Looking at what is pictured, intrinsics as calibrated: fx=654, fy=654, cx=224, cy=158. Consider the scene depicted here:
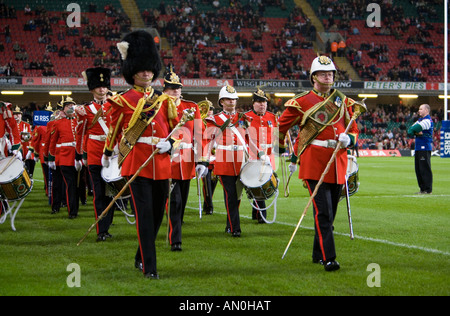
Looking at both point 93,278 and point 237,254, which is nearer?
point 93,278

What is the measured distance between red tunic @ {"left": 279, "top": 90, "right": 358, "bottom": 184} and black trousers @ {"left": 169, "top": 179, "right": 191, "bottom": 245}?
6.31 feet

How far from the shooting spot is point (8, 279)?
634 centimetres

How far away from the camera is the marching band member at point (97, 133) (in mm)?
9319

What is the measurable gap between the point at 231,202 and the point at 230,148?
938 millimetres

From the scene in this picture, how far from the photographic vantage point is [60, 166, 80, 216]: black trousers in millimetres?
11836

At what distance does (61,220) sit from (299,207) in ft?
15.4

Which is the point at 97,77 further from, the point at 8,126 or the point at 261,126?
the point at 261,126

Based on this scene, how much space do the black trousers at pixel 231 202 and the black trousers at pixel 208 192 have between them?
2.76 metres

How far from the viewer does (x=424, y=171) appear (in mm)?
15703

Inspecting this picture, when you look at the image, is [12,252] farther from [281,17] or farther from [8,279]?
[281,17]

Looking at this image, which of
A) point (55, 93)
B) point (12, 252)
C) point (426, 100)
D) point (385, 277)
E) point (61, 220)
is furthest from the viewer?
point (426, 100)

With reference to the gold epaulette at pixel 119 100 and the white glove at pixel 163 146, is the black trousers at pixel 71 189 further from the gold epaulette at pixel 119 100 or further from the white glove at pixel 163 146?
the white glove at pixel 163 146

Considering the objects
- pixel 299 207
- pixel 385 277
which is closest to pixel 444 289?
pixel 385 277
